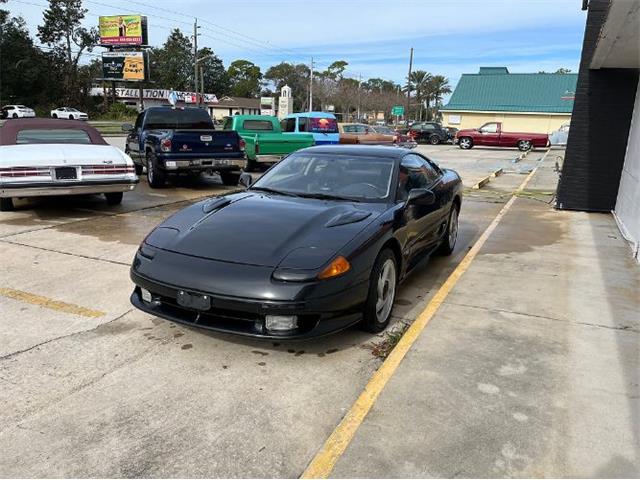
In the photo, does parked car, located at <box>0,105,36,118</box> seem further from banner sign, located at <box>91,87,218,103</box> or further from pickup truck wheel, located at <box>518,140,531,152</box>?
pickup truck wheel, located at <box>518,140,531,152</box>

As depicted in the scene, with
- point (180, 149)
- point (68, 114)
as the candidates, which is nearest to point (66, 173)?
point (180, 149)

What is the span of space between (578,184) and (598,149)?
732 mm

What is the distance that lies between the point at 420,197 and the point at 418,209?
0.13 meters

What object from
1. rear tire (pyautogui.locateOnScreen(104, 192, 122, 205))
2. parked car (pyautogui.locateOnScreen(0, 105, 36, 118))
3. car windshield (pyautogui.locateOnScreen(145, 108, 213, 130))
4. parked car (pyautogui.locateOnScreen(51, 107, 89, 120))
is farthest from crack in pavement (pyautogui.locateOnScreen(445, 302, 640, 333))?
parked car (pyautogui.locateOnScreen(51, 107, 89, 120))

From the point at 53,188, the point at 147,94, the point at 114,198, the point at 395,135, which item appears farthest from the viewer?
the point at 147,94

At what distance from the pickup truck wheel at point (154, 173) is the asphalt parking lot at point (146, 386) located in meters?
5.77

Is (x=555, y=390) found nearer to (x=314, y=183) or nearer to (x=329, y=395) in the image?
(x=329, y=395)

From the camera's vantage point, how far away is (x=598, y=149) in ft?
32.6

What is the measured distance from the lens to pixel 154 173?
1127 centimetres

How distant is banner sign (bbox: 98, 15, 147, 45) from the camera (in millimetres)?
59438

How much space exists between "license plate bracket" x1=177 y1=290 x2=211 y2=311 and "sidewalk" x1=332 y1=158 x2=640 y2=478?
124 centimetres

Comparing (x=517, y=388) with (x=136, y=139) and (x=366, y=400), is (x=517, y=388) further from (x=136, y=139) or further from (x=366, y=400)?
(x=136, y=139)

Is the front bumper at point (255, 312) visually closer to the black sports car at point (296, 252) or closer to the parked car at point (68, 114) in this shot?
the black sports car at point (296, 252)

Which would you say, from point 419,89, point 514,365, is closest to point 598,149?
point 514,365
